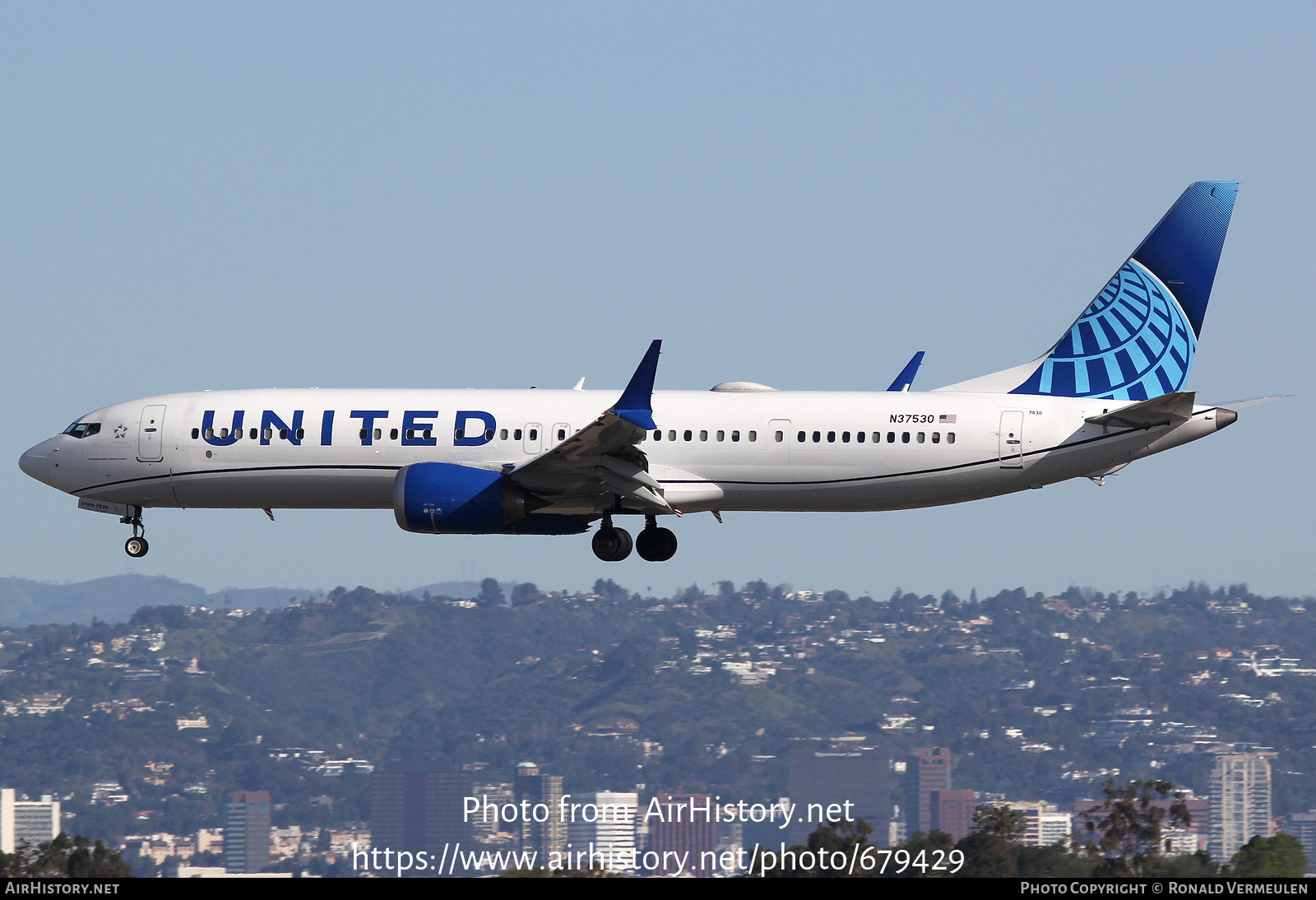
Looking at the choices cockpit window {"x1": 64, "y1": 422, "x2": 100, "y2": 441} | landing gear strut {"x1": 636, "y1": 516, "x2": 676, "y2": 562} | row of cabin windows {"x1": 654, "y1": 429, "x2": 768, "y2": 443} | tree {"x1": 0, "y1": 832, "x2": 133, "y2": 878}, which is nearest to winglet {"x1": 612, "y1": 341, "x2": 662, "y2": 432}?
row of cabin windows {"x1": 654, "y1": 429, "x2": 768, "y2": 443}

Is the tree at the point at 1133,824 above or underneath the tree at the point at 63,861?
above

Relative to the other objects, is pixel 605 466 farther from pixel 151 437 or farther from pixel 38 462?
pixel 38 462

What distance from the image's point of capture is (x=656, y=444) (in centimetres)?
5025

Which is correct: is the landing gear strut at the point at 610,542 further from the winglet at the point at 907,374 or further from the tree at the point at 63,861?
the tree at the point at 63,861

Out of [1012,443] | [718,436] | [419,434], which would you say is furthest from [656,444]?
[1012,443]

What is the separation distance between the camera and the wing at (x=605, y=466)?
45.8 metres

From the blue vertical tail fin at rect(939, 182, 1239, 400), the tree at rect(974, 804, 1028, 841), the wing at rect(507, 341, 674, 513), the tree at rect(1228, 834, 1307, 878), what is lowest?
the tree at rect(1228, 834, 1307, 878)

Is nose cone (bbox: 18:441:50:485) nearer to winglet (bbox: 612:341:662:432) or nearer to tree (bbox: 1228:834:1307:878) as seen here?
winglet (bbox: 612:341:662:432)

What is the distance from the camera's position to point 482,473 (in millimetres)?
49344

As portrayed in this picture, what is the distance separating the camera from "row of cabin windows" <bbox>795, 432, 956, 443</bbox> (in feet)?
163

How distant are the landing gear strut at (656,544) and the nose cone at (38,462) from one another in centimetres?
1884

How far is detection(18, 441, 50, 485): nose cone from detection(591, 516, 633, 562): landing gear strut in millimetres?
17750

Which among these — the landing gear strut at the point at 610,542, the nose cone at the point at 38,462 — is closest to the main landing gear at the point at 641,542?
the landing gear strut at the point at 610,542

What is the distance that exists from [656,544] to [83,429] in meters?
18.2
